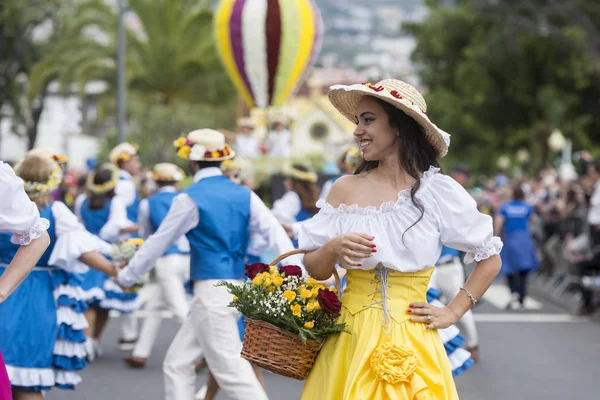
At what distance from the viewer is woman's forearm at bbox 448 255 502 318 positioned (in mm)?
4387

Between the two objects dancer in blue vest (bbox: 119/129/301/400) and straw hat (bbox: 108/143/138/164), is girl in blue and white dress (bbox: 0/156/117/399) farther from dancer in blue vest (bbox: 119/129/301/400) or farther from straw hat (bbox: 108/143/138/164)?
straw hat (bbox: 108/143/138/164)

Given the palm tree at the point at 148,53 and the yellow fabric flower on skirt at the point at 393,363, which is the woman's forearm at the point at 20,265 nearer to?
the yellow fabric flower on skirt at the point at 393,363

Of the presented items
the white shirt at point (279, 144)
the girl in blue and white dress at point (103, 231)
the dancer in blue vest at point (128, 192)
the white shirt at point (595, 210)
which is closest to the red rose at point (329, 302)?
the girl in blue and white dress at point (103, 231)

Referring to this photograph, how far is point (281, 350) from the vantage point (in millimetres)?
4312

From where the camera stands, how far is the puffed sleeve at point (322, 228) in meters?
4.34

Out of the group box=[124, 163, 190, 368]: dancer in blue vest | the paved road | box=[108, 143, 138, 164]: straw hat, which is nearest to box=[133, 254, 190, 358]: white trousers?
box=[124, 163, 190, 368]: dancer in blue vest

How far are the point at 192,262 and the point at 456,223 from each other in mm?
2730

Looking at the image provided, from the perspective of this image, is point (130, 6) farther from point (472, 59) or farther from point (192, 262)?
point (192, 262)

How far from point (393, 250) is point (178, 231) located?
8.25 feet

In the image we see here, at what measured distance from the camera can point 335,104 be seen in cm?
469

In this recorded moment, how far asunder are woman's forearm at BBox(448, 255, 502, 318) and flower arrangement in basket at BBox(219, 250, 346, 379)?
19.0 inches

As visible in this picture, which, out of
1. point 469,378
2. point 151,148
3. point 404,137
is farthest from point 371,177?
point 151,148

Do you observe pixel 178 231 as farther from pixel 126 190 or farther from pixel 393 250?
pixel 126 190

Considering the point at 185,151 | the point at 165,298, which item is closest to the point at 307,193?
the point at 165,298
